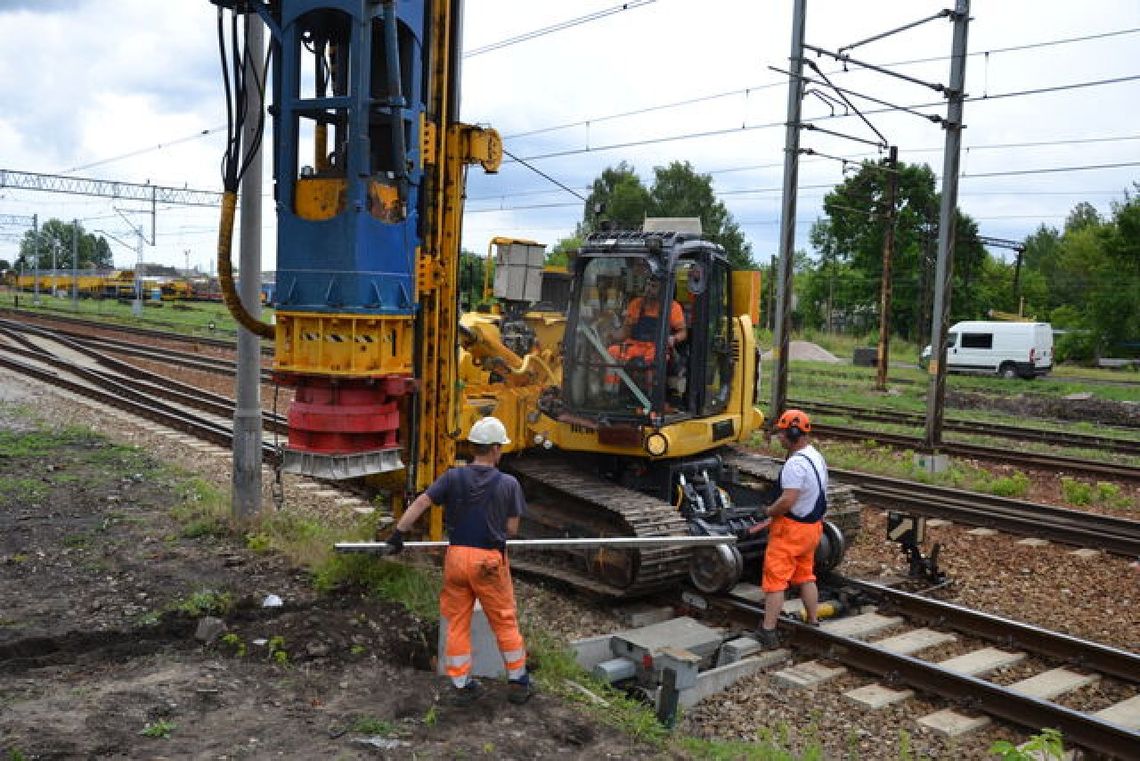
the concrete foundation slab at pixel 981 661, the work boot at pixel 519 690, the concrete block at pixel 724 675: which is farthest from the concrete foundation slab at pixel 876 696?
the work boot at pixel 519 690

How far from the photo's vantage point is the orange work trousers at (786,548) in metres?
7.04

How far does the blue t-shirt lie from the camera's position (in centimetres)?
541

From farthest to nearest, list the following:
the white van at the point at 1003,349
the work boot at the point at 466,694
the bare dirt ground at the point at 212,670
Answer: the white van at the point at 1003,349
the work boot at the point at 466,694
the bare dirt ground at the point at 212,670

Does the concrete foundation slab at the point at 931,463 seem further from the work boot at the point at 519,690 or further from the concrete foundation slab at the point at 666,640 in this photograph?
the work boot at the point at 519,690

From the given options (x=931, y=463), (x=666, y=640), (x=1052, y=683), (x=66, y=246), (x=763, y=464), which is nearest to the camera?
(x=1052, y=683)

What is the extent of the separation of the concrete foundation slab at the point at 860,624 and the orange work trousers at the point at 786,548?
0.56 metres

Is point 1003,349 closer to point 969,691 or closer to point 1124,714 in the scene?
point 1124,714

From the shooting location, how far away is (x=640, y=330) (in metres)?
8.26

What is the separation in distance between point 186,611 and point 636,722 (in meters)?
3.20

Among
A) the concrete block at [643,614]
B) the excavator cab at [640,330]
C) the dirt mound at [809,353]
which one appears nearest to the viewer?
the concrete block at [643,614]

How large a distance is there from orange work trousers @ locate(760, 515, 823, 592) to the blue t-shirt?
243 centimetres

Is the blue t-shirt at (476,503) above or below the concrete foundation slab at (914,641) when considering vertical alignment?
above

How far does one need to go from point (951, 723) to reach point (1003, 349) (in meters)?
34.5

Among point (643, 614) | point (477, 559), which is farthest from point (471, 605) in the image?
point (643, 614)
